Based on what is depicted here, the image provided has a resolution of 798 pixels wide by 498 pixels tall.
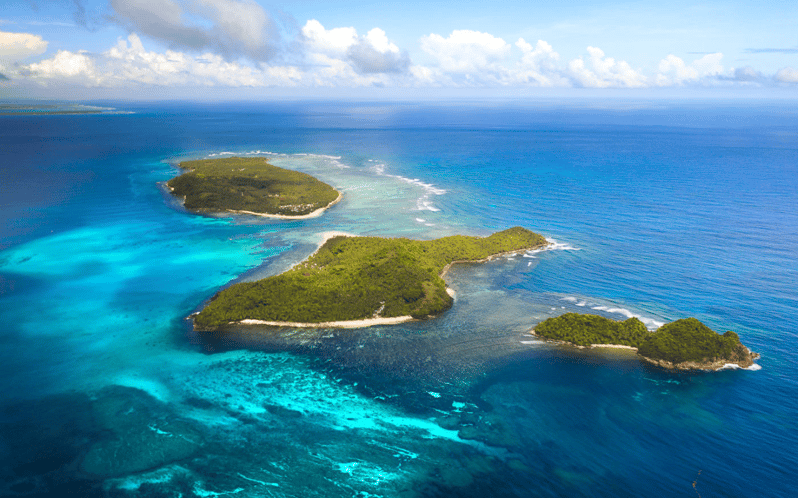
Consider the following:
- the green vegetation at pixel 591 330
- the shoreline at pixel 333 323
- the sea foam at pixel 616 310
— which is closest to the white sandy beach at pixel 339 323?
the shoreline at pixel 333 323

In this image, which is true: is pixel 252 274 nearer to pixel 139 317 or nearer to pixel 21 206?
pixel 139 317

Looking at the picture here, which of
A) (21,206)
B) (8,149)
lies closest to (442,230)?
(21,206)

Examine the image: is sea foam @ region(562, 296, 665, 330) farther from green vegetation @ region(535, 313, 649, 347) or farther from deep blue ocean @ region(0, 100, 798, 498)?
green vegetation @ region(535, 313, 649, 347)

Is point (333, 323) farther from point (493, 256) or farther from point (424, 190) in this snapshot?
point (424, 190)

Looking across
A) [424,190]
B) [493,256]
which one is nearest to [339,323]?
[493,256]

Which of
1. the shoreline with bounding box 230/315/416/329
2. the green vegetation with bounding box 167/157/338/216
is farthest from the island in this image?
the green vegetation with bounding box 167/157/338/216

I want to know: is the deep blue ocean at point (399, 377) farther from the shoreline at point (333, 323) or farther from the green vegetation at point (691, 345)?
the green vegetation at point (691, 345)
